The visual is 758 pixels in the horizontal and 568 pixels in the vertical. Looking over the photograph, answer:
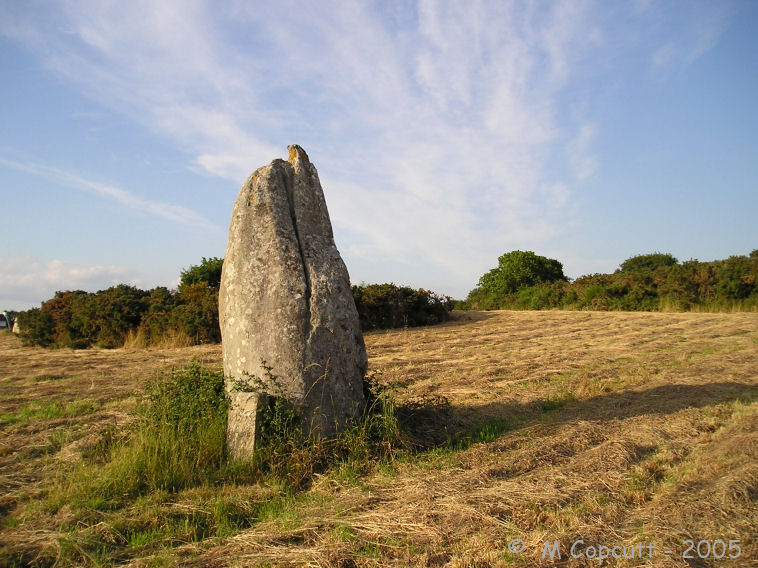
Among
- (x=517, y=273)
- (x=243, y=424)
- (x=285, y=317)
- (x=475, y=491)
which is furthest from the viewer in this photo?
(x=517, y=273)

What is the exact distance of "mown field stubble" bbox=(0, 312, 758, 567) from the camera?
10.8ft

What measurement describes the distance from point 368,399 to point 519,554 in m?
2.90

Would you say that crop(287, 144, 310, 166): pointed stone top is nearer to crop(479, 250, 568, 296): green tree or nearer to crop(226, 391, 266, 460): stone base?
crop(226, 391, 266, 460): stone base

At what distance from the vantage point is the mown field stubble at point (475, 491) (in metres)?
3.29

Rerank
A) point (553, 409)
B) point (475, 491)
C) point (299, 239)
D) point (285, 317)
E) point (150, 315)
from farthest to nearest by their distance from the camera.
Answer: point (150, 315)
point (553, 409)
point (299, 239)
point (285, 317)
point (475, 491)

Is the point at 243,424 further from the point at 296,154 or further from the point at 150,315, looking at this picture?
the point at 150,315

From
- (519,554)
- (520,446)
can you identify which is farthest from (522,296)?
(519,554)

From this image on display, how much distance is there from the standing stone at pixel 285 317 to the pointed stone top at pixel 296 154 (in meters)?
0.48

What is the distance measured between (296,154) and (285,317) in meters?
2.44

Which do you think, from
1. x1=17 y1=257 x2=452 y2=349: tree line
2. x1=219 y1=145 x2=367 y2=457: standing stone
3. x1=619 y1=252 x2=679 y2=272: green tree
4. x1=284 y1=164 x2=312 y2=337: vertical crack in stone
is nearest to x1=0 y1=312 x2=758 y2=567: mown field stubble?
x1=219 y1=145 x2=367 y2=457: standing stone

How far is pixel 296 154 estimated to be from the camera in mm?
6582

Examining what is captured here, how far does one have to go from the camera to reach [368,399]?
5844mm

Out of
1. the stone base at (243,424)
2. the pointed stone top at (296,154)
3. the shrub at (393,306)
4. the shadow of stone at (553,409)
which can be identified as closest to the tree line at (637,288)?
the shrub at (393,306)

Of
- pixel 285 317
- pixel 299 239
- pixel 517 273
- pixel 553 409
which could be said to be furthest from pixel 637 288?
pixel 285 317
